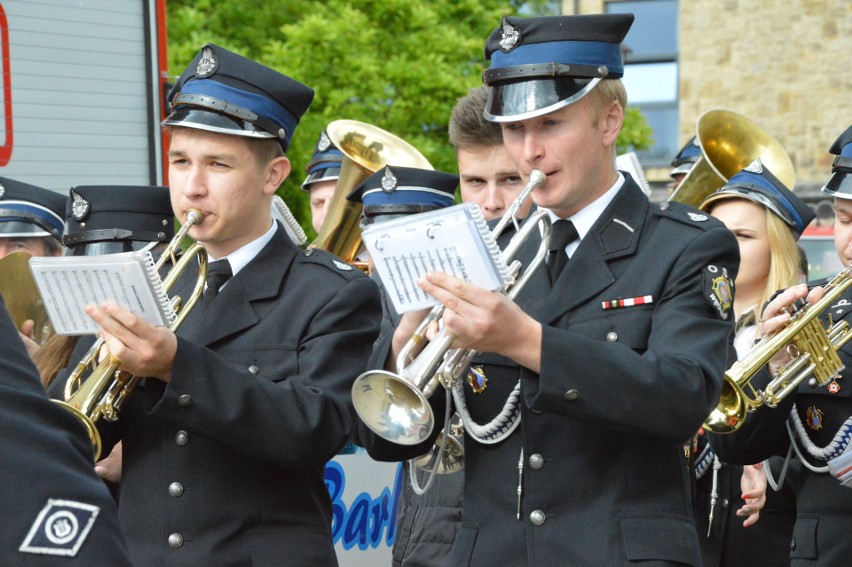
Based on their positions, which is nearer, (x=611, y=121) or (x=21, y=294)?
(x=611, y=121)

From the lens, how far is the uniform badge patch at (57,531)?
1938 millimetres

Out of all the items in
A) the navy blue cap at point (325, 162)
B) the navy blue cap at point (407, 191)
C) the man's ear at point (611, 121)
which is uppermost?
the man's ear at point (611, 121)

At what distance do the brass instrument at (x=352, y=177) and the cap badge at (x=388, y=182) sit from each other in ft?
2.98

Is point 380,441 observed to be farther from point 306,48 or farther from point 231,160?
point 306,48

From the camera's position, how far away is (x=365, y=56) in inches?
666

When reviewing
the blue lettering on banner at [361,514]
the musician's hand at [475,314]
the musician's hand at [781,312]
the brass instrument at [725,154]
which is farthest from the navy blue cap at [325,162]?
the musician's hand at [475,314]

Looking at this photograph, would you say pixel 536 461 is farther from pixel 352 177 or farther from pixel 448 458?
pixel 352 177

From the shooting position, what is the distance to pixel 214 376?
371cm

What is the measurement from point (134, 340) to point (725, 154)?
184 inches

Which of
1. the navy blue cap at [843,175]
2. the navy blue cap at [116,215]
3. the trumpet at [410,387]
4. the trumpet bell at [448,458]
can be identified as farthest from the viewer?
the navy blue cap at [116,215]

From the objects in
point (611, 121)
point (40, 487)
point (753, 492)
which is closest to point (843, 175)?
point (753, 492)

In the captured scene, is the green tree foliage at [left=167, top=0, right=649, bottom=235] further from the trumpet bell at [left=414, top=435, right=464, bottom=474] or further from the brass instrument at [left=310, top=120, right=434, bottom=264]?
the trumpet bell at [left=414, top=435, right=464, bottom=474]

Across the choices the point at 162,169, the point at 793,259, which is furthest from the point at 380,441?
the point at 162,169

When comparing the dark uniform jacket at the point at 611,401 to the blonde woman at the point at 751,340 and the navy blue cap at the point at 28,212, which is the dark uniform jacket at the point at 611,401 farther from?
the navy blue cap at the point at 28,212
